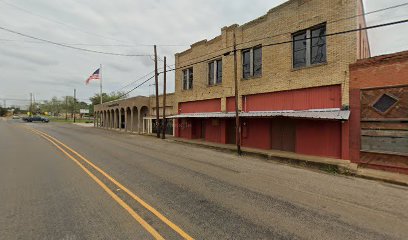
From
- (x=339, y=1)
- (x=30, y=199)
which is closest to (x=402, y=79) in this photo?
(x=339, y=1)

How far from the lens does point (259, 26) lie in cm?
1705

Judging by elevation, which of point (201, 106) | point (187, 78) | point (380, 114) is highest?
point (187, 78)

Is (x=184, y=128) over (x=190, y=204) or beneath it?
over

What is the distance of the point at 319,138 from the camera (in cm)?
1335

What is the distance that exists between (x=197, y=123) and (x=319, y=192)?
16792 mm

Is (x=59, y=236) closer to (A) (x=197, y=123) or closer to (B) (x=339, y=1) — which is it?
(B) (x=339, y=1)

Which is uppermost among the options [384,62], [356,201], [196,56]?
[196,56]

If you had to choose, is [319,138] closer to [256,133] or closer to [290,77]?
[290,77]

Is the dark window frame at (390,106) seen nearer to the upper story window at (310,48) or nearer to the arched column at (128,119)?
the upper story window at (310,48)

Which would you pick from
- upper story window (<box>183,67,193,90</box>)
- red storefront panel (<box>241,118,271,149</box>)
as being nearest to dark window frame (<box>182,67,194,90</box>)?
upper story window (<box>183,67,193,90</box>)

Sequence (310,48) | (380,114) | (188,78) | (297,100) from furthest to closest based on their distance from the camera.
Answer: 1. (188,78)
2. (297,100)
3. (310,48)
4. (380,114)

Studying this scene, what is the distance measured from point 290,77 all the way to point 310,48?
186 cm

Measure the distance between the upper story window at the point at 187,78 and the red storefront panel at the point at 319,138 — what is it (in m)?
12.4

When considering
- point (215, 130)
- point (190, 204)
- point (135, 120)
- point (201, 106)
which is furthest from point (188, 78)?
point (190, 204)
